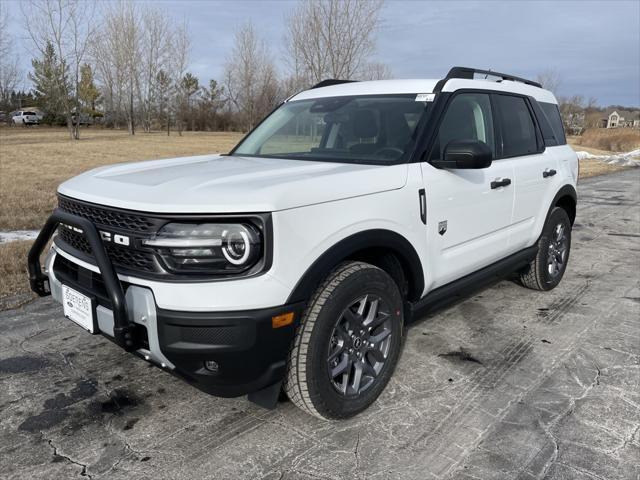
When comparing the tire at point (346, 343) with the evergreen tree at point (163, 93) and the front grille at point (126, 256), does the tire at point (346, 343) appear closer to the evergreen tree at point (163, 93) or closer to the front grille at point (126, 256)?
the front grille at point (126, 256)

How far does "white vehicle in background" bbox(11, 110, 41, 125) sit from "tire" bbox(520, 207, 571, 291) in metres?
67.0

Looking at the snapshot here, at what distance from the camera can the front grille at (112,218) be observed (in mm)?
2221

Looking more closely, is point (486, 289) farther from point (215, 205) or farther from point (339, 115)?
point (215, 205)

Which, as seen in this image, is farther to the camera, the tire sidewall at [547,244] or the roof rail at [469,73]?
the tire sidewall at [547,244]

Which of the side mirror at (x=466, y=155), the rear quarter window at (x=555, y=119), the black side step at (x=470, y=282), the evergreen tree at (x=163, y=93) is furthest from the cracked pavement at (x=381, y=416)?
the evergreen tree at (x=163, y=93)

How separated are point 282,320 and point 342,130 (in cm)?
177

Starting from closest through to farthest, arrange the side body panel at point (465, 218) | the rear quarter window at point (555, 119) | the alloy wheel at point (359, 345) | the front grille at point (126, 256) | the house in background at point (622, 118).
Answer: the front grille at point (126, 256) → the alloy wheel at point (359, 345) → the side body panel at point (465, 218) → the rear quarter window at point (555, 119) → the house in background at point (622, 118)

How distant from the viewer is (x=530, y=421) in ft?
8.96

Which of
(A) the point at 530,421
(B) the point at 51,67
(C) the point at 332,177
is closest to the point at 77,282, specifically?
(C) the point at 332,177

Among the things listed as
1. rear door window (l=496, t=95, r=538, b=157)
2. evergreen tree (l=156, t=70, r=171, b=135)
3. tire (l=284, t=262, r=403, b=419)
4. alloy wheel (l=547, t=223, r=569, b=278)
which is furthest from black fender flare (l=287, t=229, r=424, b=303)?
evergreen tree (l=156, t=70, r=171, b=135)

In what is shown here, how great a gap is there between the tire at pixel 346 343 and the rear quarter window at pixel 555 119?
2.94 meters

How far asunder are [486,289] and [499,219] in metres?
1.40

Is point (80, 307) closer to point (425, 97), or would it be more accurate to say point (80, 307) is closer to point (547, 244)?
point (425, 97)

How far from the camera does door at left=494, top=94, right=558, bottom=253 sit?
394cm
